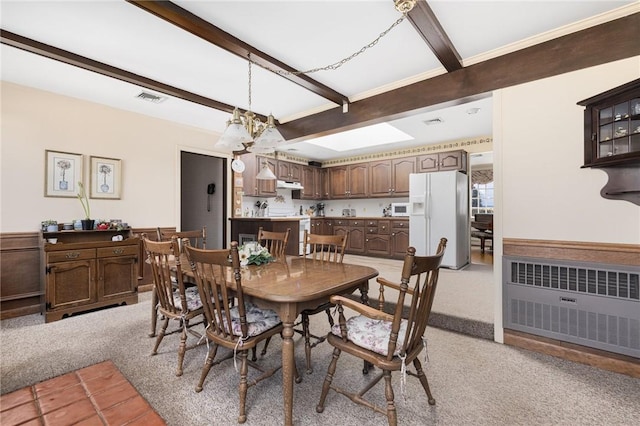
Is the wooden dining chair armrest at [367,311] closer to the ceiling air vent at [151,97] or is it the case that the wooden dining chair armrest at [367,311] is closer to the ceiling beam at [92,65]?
the ceiling beam at [92,65]

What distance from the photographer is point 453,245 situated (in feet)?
15.9

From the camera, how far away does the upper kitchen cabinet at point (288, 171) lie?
21.0 ft

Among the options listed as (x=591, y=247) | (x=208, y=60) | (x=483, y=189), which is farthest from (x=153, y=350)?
(x=483, y=189)

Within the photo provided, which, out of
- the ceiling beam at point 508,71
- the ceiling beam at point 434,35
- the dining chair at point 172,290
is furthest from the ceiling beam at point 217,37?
the dining chair at point 172,290

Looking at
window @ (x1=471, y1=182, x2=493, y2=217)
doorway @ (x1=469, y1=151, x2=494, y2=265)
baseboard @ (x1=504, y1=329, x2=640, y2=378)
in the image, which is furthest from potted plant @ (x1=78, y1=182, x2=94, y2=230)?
window @ (x1=471, y1=182, x2=493, y2=217)

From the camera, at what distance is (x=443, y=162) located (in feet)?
18.1

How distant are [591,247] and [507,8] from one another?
182cm

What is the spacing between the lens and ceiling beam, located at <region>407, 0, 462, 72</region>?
1890mm

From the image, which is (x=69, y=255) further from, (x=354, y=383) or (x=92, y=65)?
(x=354, y=383)

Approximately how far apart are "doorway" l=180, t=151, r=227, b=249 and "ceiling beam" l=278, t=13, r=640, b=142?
2724 mm

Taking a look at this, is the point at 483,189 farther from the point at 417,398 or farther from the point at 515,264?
the point at 417,398

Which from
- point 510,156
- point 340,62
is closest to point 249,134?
point 340,62

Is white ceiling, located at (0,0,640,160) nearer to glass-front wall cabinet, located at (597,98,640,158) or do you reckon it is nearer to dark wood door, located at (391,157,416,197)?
glass-front wall cabinet, located at (597,98,640,158)

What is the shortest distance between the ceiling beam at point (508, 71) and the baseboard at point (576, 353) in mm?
1890
